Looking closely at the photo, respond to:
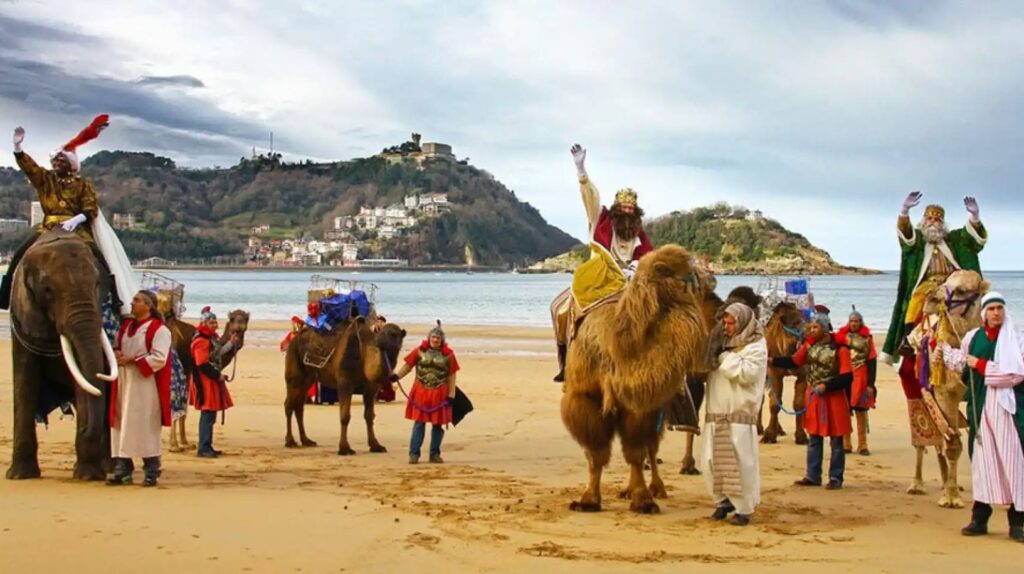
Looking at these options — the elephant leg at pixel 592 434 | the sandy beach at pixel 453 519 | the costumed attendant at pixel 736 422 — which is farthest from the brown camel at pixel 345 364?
the costumed attendant at pixel 736 422

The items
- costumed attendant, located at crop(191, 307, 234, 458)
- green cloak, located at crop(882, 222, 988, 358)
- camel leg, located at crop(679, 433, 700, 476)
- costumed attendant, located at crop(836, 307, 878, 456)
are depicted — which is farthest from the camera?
costumed attendant, located at crop(836, 307, 878, 456)

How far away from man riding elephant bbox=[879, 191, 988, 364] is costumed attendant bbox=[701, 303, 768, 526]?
259 cm

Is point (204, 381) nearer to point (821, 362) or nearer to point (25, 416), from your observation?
point (25, 416)

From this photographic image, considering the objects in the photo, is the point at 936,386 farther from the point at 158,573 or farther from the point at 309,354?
the point at 309,354

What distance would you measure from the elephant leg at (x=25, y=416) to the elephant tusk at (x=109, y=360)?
103cm

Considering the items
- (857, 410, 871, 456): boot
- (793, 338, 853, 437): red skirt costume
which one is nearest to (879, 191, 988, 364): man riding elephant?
(793, 338, 853, 437): red skirt costume

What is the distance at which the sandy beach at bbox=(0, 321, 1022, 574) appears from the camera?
24.1 ft

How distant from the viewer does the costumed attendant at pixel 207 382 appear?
12.9 meters

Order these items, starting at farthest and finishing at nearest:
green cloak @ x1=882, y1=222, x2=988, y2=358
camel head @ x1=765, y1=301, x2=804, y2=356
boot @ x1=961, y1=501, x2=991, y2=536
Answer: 1. camel head @ x1=765, y1=301, x2=804, y2=356
2. green cloak @ x1=882, y1=222, x2=988, y2=358
3. boot @ x1=961, y1=501, x2=991, y2=536

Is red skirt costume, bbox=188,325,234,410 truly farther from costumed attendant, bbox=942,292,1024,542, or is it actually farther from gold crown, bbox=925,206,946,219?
costumed attendant, bbox=942,292,1024,542

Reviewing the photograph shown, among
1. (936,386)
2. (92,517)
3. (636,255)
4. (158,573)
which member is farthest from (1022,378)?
(92,517)

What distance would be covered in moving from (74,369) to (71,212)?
1.84m

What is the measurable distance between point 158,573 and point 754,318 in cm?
509

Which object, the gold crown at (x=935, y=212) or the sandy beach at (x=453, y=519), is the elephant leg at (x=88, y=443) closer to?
the sandy beach at (x=453, y=519)
